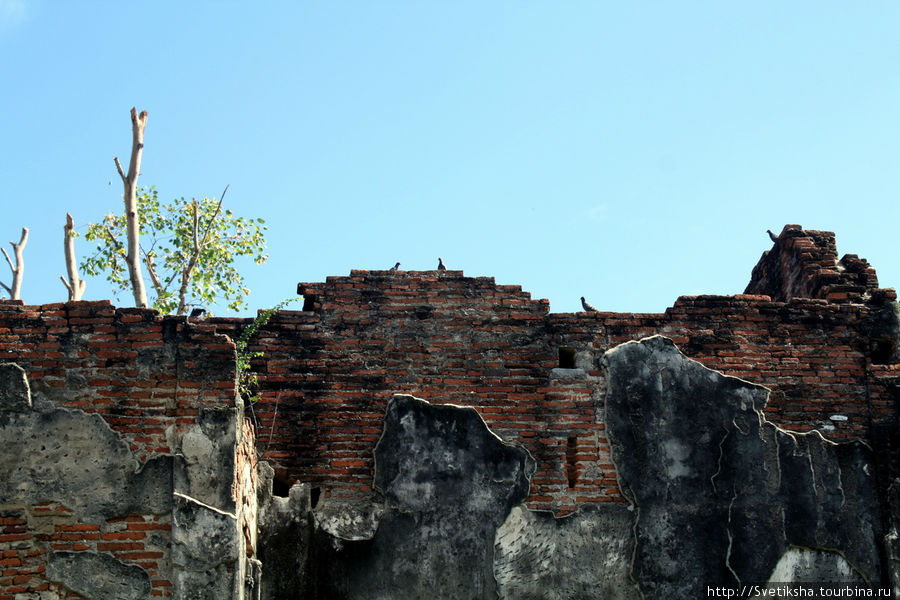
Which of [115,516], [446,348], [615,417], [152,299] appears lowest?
[115,516]

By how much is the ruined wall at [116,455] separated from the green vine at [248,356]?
68 cm

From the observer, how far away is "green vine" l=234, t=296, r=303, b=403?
8.23 metres

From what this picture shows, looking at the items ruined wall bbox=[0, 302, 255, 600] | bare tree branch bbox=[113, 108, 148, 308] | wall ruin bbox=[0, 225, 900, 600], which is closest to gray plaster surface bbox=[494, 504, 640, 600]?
wall ruin bbox=[0, 225, 900, 600]

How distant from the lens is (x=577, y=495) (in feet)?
26.8

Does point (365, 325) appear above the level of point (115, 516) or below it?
above

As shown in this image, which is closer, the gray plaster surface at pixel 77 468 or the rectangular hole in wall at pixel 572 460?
the gray plaster surface at pixel 77 468

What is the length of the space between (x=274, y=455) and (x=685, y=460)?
2.86m

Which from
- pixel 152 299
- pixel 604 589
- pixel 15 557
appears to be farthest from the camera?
pixel 152 299

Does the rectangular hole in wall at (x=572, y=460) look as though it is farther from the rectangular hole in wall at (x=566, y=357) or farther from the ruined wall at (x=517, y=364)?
the rectangular hole in wall at (x=566, y=357)

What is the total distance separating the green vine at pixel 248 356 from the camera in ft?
27.0

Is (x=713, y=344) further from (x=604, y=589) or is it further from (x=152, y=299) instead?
(x=152, y=299)

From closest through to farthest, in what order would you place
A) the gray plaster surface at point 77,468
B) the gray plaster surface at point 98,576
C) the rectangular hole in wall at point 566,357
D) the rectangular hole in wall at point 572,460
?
the gray plaster surface at point 98,576
the gray plaster surface at point 77,468
the rectangular hole in wall at point 572,460
the rectangular hole in wall at point 566,357

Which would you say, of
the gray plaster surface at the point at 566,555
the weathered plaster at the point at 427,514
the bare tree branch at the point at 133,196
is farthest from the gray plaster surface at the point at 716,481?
the bare tree branch at the point at 133,196

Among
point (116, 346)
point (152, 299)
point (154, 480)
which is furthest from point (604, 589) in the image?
point (152, 299)
